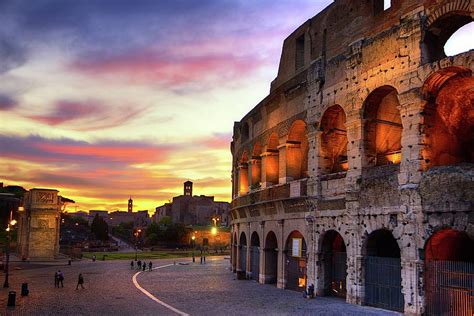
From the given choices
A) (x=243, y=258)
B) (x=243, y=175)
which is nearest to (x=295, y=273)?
(x=243, y=258)

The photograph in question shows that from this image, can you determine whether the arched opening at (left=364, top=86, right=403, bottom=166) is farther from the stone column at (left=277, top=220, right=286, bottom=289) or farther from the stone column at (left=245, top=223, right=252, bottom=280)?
the stone column at (left=245, top=223, right=252, bottom=280)

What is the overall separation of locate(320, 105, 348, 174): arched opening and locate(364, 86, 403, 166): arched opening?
78.1 inches

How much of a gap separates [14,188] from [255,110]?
295 ft

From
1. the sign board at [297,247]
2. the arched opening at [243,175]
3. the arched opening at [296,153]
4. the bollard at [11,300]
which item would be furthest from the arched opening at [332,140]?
the bollard at [11,300]

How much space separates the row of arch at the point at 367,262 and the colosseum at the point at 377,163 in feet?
0.18

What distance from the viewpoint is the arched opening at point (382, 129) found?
22.5m

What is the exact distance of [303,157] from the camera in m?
29.3

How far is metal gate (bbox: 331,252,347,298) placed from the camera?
23.9 metres

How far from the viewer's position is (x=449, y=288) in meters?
17.9

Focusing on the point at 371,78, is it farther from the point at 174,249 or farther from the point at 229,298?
the point at 174,249

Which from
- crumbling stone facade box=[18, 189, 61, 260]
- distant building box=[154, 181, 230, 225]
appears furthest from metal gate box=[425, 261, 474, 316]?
distant building box=[154, 181, 230, 225]

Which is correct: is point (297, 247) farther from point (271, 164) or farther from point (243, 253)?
point (243, 253)

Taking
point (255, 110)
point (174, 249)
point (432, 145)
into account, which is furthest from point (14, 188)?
point (432, 145)

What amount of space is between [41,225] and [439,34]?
47.2 meters
